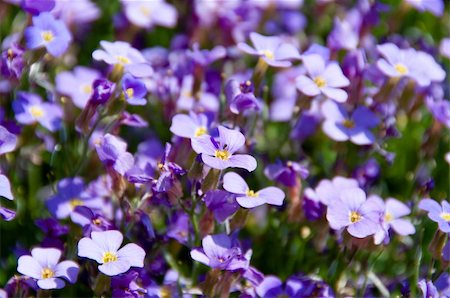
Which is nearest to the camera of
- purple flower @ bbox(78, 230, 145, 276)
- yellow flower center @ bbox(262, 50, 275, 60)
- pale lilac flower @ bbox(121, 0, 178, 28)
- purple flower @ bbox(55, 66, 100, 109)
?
purple flower @ bbox(78, 230, 145, 276)

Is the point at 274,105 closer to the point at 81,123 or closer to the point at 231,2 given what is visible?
the point at 231,2

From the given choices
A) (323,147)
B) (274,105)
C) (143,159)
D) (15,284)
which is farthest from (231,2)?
(15,284)

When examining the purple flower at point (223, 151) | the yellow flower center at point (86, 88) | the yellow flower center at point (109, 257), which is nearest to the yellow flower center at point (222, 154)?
the purple flower at point (223, 151)

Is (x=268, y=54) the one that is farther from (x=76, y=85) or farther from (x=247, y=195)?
(x=76, y=85)

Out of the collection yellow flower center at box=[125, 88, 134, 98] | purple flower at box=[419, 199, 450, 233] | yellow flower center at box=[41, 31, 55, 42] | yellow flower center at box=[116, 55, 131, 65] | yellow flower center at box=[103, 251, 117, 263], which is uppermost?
yellow flower center at box=[41, 31, 55, 42]

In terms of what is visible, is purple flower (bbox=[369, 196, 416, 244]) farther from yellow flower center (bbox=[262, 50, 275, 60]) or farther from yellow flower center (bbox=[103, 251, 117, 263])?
yellow flower center (bbox=[103, 251, 117, 263])

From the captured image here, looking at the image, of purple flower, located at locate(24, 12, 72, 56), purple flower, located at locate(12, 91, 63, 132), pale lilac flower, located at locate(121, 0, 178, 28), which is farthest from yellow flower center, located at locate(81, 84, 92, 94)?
pale lilac flower, located at locate(121, 0, 178, 28)

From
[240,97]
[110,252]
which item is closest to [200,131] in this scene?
[240,97]

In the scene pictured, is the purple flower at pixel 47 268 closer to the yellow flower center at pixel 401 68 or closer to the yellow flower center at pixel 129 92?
the yellow flower center at pixel 129 92
